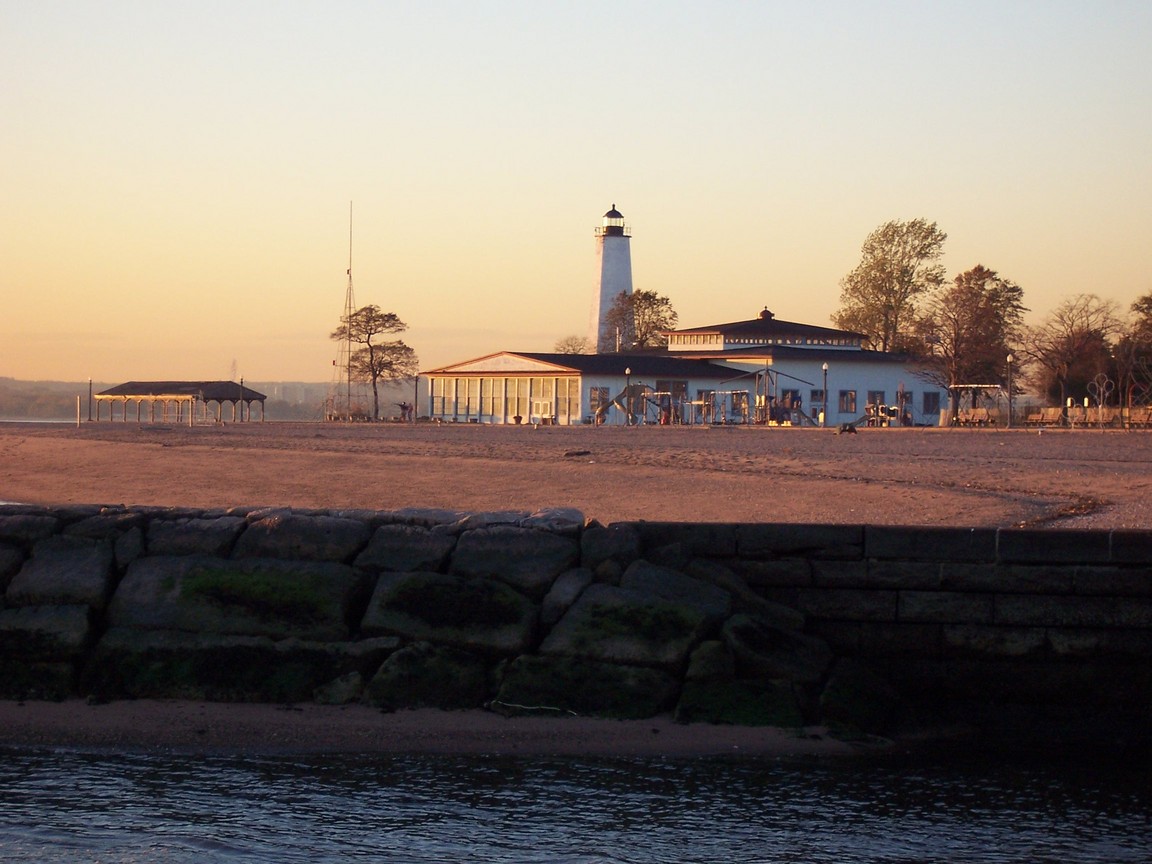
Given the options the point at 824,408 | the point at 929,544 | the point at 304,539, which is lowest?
the point at 304,539

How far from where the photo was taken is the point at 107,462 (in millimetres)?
29750

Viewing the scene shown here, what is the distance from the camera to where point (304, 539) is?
30.2ft

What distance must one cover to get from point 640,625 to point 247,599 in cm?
263

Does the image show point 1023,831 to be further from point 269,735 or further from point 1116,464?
point 1116,464

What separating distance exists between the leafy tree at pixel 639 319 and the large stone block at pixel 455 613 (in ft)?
225

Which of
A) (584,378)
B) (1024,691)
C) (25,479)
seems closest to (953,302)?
(584,378)

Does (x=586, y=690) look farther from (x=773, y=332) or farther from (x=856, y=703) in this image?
(x=773, y=332)

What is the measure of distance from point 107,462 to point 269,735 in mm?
23350

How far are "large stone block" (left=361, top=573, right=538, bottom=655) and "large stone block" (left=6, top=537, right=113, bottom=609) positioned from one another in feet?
6.12

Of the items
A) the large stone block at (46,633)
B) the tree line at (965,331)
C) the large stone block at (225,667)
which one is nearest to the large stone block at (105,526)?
the large stone block at (46,633)

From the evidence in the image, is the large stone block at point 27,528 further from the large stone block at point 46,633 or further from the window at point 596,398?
the window at point 596,398

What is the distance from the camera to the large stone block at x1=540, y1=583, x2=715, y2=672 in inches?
330

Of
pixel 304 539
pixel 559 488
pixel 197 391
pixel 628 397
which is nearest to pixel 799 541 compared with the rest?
pixel 304 539

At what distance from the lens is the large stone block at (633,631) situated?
330 inches
